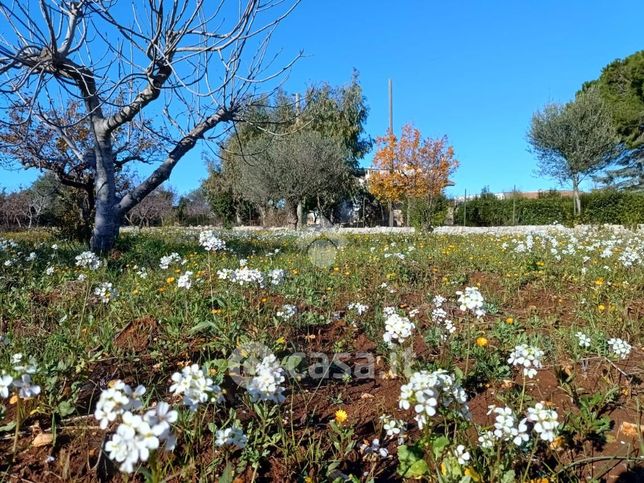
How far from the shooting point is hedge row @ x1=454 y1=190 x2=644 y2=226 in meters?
21.1

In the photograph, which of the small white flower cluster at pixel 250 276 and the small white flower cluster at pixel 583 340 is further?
the small white flower cluster at pixel 250 276

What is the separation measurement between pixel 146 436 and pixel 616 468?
5.05 ft

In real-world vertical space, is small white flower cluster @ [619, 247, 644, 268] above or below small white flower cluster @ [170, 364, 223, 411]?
above

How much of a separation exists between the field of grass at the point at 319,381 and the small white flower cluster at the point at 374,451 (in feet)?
0.04

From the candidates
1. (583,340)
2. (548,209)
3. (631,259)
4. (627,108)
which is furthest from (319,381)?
(627,108)

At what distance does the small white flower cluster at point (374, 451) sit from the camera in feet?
5.06

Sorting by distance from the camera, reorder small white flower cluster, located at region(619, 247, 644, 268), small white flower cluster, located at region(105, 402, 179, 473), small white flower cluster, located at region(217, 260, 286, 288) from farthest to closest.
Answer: small white flower cluster, located at region(619, 247, 644, 268)
small white flower cluster, located at region(217, 260, 286, 288)
small white flower cluster, located at region(105, 402, 179, 473)

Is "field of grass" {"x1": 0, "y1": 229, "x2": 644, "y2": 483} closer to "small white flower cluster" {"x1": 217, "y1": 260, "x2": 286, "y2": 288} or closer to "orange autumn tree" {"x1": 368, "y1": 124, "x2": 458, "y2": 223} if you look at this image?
"small white flower cluster" {"x1": 217, "y1": 260, "x2": 286, "y2": 288}

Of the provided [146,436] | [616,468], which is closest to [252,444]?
[146,436]

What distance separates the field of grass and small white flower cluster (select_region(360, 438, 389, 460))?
0.04ft

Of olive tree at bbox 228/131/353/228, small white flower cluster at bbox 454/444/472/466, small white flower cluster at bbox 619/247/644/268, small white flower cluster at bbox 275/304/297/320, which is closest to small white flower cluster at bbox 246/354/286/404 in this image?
small white flower cluster at bbox 454/444/472/466

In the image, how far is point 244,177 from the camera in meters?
25.5

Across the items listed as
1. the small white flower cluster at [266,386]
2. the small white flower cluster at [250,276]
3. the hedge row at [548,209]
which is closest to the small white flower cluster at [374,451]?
the small white flower cluster at [266,386]

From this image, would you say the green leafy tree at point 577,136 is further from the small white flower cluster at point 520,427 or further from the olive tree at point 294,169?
the small white flower cluster at point 520,427
